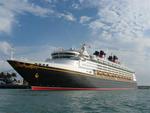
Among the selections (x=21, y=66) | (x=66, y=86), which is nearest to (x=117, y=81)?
(x=66, y=86)

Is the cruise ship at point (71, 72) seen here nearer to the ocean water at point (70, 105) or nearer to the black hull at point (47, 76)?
the black hull at point (47, 76)

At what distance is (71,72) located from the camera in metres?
75.8

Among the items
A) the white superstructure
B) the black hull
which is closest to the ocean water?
the black hull

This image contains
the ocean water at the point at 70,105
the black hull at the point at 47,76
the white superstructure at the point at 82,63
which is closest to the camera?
the ocean water at the point at 70,105

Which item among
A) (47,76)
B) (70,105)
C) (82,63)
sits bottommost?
(70,105)

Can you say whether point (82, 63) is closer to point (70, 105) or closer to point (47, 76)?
point (47, 76)

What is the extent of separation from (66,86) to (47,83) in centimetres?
527

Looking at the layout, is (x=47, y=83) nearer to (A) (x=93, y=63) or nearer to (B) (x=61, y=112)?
(A) (x=93, y=63)

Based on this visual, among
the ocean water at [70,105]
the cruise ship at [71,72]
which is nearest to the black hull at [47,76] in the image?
the cruise ship at [71,72]

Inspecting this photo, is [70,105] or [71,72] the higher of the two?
[71,72]

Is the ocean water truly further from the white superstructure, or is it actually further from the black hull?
the white superstructure

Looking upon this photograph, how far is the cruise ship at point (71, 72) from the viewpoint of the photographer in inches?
2763

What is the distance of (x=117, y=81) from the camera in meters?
108

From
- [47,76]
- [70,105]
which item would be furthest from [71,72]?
[70,105]
